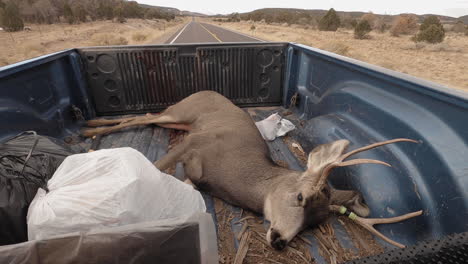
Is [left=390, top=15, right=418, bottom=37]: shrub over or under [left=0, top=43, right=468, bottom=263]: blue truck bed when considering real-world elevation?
under

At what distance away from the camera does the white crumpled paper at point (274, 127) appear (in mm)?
4383

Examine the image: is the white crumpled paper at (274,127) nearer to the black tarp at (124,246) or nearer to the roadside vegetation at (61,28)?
the black tarp at (124,246)

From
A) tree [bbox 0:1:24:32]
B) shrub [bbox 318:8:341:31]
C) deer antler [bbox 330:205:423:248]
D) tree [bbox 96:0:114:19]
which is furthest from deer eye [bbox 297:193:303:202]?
tree [bbox 96:0:114:19]

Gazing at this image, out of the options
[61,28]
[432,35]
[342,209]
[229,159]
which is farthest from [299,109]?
[61,28]

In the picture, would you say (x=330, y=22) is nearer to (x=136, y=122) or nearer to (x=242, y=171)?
(x=136, y=122)

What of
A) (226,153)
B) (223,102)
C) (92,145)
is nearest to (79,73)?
(92,145)

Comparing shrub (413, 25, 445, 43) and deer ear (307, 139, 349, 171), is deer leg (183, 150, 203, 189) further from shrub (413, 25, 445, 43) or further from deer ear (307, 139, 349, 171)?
shrub (413, 25, 445, 43)

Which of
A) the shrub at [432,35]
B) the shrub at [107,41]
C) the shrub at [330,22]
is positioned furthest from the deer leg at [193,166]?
the shrub at [330,22]

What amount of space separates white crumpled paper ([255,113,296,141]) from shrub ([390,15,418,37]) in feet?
137

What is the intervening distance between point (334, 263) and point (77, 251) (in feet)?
6.19

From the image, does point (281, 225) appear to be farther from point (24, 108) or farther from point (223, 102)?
point (24, 108)

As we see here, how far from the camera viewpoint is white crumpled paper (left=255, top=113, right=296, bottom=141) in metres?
4.38

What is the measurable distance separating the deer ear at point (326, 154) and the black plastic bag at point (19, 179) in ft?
6.32

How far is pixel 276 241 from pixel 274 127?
229 cm
